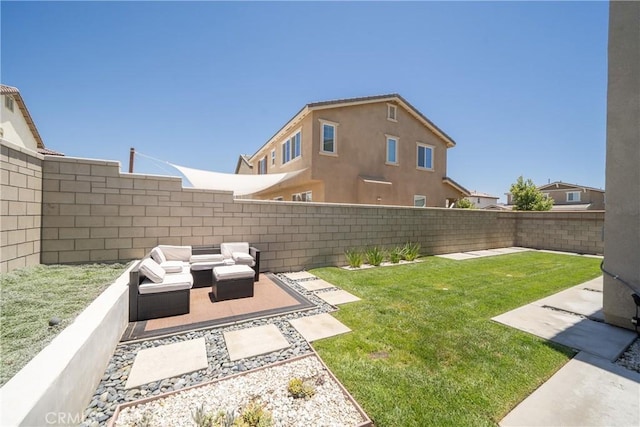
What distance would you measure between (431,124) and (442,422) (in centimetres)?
1957

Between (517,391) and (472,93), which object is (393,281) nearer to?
(517,391)

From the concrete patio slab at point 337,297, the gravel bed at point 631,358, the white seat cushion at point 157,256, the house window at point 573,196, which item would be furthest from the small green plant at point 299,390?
the house window at point 573,196

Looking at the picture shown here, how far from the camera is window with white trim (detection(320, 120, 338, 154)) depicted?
47.5 ft

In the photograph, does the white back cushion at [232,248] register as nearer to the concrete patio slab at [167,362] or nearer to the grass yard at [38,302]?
the grass yard at [38,302]

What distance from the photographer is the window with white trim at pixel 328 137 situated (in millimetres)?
14469

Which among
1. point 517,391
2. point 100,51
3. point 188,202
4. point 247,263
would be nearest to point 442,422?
point 517,391

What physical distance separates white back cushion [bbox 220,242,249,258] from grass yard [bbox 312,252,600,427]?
10.1 feet

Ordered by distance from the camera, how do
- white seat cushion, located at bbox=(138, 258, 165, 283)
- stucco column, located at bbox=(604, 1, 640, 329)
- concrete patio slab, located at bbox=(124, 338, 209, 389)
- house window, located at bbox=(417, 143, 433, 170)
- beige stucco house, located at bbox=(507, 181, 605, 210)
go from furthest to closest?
beige stucco house, located at bbox=(507, 181, 605, 210) < house window, located at bbox=(417, 143, 433, 170) < white seat cushion, located at bbox=(138, 258, 165, 283) < stucco column, located at bbox=(604, 1, 640, 329) < concrete patio slab, located at bbox=(124, 338, 209, 389)

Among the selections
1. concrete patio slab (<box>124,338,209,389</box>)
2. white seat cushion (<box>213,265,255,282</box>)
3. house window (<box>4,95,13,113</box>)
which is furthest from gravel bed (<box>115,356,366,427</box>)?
house window (<box>4,95,13,113</box>)

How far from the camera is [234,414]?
2.54m

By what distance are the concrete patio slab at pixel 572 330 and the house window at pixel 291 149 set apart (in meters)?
13.0

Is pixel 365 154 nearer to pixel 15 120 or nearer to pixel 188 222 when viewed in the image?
pixel 188 222

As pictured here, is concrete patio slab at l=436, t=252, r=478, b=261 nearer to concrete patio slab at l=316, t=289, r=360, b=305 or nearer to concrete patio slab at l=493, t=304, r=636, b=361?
concrete patio slab at l=493, t=304, r=636, b=361

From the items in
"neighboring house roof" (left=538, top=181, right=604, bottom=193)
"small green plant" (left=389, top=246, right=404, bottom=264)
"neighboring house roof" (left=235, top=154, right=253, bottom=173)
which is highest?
"neighboring house roof" (left=235, top=154, right=253, bottom=173)
